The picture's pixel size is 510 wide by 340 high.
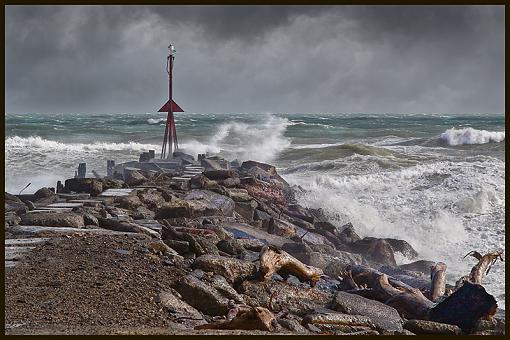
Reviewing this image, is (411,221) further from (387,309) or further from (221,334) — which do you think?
(221,334)

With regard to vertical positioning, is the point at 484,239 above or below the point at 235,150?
below

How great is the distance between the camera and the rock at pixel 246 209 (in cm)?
1151

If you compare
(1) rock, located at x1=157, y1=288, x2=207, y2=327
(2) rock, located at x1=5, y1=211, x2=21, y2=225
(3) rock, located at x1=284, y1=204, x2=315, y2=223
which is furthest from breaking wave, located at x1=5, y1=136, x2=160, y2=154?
(1) rock, located at x1=157, y1=288, x2=207, y2=327

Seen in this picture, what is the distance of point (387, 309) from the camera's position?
245 inches

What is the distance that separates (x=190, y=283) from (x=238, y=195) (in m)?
6.45

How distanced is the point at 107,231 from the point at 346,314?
3.27 metres

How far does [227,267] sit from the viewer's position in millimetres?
6285

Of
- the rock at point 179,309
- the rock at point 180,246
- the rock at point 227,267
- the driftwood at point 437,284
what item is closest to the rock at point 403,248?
the driftwood at point 437,284

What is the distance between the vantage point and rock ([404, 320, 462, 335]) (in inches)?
214

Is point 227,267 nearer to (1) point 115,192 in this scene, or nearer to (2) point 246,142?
(1) point 115,192

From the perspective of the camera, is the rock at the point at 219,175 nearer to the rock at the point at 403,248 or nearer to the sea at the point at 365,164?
the sea at the point at 365,164

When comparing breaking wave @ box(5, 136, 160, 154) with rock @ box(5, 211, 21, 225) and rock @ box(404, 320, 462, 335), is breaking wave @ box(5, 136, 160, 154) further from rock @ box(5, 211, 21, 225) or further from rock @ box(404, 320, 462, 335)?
rock @ box(404, 320, 462, 335)

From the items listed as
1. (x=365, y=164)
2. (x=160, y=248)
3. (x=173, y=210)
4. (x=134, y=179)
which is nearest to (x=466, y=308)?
(x=160, y=248)

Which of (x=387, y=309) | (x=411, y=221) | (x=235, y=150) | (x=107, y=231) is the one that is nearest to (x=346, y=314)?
(x=387, y=309)
